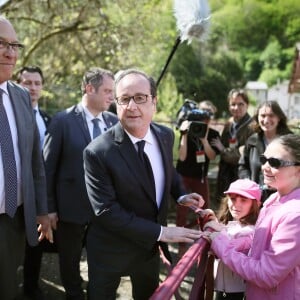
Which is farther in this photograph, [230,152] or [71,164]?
[230,152]

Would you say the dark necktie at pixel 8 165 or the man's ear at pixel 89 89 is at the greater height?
the man's ear at pixel 89 89

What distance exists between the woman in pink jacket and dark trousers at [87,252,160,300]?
1.48ft

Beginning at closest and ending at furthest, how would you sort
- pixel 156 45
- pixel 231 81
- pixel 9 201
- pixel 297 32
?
1. pixel 9 201
2. pixel 156 45
3. pixel 231 81
4. pixel 297 32

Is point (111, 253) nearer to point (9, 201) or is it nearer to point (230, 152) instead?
point (9, 201)

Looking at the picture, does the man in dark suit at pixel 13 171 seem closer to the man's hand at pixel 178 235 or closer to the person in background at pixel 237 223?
the man's hand at pixel 178 235

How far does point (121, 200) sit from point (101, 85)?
152 cm

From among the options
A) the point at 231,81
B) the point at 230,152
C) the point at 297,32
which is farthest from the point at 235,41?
the point at 230,152

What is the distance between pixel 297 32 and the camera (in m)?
50.6

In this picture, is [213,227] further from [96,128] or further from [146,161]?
[96,128]

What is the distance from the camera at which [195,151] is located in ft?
16.2

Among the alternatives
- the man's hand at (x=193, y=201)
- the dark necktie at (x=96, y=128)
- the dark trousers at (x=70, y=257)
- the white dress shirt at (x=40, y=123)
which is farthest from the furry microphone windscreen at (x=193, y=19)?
the man's hand at (x=193, y=201)

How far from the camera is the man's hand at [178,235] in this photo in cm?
196

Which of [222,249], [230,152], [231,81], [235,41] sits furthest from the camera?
[235,41]

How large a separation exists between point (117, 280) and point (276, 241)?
90cm
